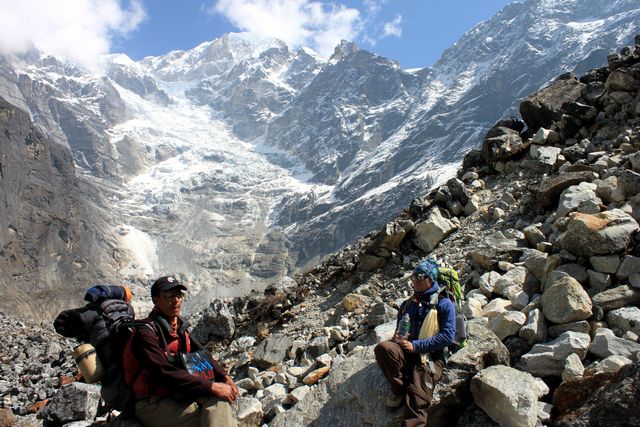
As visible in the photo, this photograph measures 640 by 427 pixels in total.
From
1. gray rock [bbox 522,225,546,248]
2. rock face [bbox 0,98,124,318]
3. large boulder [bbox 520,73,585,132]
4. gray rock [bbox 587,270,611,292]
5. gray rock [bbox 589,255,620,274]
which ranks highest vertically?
rock face [bbox 0,98,124,318]

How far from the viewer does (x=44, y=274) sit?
500 ft

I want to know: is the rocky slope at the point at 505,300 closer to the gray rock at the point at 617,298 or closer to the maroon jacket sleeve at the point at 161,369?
the gray rock at the point at 617,298

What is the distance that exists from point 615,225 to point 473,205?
251 inches

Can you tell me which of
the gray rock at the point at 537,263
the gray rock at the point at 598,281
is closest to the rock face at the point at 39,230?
the gray rock at the point at 537,263

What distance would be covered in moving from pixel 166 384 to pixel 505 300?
17.7 ft

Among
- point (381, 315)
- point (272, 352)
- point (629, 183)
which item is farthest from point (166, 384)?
point (629, 183)

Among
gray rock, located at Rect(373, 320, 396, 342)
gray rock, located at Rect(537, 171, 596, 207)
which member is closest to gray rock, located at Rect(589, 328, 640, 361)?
gray rock, located at Rect(373, 320, 396, 342)

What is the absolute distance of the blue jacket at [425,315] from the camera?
5.38 metres

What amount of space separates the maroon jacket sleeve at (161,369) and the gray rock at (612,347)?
4491 millimetres

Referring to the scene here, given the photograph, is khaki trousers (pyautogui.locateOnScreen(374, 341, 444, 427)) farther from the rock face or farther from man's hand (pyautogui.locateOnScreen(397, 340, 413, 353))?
the rock face

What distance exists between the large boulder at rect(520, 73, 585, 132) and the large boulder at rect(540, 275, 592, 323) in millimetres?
11992

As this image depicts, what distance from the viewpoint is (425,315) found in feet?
18.9

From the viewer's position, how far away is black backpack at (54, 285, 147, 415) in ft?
16.4

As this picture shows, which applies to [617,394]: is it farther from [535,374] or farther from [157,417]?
[157,417]
